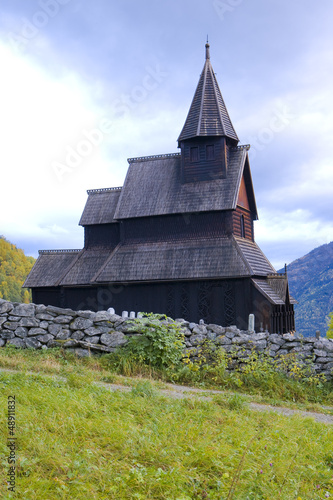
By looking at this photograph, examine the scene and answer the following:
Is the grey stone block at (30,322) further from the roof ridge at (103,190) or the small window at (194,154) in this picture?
the roof ridge at (103,190)

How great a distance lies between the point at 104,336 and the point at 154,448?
6652mm

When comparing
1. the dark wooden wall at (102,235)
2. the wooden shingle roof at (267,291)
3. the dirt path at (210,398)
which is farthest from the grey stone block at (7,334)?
the dark wooden wall at (102,235)

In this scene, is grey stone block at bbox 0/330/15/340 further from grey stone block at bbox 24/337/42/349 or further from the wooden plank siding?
the wooden plank siding

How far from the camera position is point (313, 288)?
85.6 metres

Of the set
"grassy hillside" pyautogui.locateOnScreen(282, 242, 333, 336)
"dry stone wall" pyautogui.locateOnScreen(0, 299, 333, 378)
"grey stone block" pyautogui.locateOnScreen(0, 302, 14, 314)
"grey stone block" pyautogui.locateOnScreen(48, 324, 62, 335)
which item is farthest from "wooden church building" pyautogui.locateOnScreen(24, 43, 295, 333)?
"grassy hillside" pyautogui.locateOnScreen(282, 242, 333, 336)

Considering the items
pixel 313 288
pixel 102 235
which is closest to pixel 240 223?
pixel 102 235

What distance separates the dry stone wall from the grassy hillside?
60.3m

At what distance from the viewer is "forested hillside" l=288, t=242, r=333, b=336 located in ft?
244

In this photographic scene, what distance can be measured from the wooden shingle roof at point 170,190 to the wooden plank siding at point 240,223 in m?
1.13

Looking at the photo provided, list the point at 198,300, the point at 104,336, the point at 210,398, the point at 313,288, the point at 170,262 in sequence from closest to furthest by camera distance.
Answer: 1. the point at 210,398
2. the point at 104,336
3. the point at 198,300
4. the point at 170,262
5. the point at 313,288

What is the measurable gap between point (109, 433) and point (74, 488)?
117cm

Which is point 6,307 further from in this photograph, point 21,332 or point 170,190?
point 170,190

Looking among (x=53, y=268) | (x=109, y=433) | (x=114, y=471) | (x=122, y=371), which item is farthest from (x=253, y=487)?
(x=53, y=268)

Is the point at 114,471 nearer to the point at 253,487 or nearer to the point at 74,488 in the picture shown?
the point at 74,488
